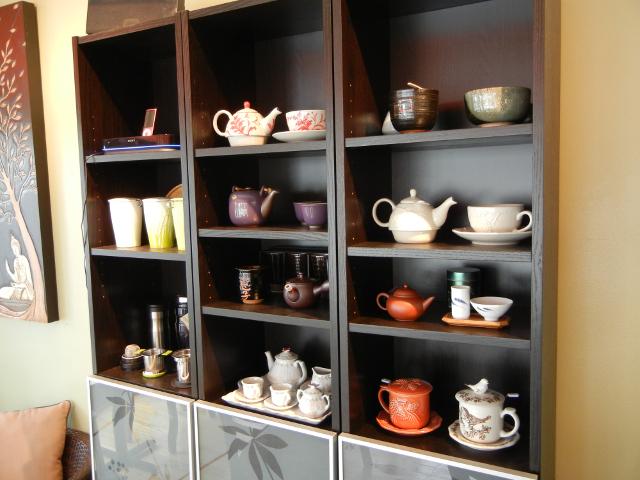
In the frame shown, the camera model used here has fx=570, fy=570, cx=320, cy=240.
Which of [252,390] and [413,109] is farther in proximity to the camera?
[252,390]

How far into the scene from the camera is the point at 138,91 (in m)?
2.07

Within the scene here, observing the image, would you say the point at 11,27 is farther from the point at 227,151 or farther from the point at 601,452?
the point at 601,452

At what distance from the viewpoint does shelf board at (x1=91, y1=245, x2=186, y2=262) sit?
5.67 feet

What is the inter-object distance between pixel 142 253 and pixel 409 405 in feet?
3.07

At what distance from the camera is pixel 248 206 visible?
1.69m

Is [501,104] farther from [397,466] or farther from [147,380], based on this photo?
[147,380]

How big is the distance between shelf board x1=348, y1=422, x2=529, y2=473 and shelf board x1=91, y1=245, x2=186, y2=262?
2.39ft

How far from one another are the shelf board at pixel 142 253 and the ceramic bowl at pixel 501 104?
94 centimetres

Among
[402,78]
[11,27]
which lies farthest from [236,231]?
[11,27]

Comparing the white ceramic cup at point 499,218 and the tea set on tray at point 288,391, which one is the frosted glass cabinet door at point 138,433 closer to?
the tea set on tray at point 288,391

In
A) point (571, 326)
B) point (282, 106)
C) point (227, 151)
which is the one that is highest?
point (282, 106)

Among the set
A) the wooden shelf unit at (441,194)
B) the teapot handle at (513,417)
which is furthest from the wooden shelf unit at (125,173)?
the teapot handle at (513,417)

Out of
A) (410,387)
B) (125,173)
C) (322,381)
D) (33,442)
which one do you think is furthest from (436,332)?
(33,442)

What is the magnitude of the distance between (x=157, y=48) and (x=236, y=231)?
2.48 feet
